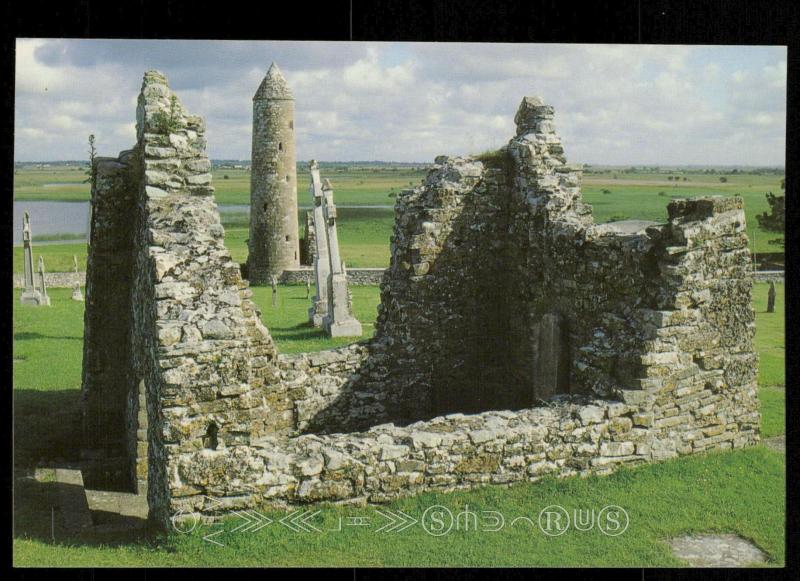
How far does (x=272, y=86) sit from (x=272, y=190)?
422cm

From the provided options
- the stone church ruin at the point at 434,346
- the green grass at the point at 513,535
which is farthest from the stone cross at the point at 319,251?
the green grass at the point at 513,535

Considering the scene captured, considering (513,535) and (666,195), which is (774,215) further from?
(513,535)

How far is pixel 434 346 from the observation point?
13188mm

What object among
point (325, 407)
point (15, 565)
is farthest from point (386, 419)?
point (15, 565)

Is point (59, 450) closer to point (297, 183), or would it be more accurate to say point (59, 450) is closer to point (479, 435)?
point (479, 435)

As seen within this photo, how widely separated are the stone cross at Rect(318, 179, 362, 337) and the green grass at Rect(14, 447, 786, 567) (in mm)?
11901

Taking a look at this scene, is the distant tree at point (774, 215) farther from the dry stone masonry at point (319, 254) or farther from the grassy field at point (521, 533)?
the dry stone masonry at point (319, 254)

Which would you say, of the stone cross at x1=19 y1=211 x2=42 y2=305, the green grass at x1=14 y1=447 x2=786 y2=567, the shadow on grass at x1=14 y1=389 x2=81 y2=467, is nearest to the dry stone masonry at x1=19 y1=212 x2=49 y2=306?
the stone cross at x1=19 y1=211 x2=42 y2=305

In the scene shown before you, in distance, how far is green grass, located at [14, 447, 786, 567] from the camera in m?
8.45

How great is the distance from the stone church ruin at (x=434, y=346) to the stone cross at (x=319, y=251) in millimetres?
9046

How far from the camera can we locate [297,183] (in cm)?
3738

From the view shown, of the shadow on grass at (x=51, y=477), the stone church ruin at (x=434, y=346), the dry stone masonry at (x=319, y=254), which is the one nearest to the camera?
the stone church ruin at (x=434, y=346)

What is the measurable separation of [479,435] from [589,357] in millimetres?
2535

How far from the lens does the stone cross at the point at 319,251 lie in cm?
2200
